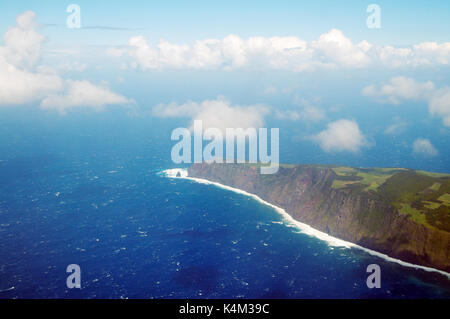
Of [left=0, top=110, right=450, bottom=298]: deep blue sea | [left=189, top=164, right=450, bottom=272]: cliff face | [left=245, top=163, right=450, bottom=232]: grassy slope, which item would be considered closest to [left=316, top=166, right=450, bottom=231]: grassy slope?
[left=245, top=163, right=450, bottom=232]: grassy slope

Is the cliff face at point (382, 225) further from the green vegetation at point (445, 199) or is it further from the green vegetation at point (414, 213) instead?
the green vegetation at point (445, 199)

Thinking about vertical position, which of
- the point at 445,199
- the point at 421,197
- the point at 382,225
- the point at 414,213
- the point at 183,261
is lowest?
the point at 183,261

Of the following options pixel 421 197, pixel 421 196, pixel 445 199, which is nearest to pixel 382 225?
pixel 421 197

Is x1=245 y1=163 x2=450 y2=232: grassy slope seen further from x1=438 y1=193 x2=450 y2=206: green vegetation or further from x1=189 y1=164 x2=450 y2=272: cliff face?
x1=189 y1=164 x2=450 y2=272: cliff face

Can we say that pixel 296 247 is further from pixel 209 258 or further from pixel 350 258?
pixel 209 258

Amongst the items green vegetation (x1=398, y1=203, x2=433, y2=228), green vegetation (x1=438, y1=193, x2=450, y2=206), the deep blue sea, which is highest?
green vegetation (x1=438, y1=193, x2=450, y2=206)

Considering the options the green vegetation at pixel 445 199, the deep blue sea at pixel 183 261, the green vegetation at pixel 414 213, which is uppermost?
the green vegetation at pixel 445 199

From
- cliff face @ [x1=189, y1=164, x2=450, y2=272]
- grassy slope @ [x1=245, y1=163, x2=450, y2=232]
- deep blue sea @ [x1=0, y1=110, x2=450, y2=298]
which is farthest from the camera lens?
grassy slope @ [x1=245, y1=163, x2=450, y2=232]

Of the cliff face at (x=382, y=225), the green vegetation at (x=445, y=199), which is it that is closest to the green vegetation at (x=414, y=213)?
the cliff face at (x=382, y=225)

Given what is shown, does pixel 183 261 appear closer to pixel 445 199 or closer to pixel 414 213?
pixel 414 213
